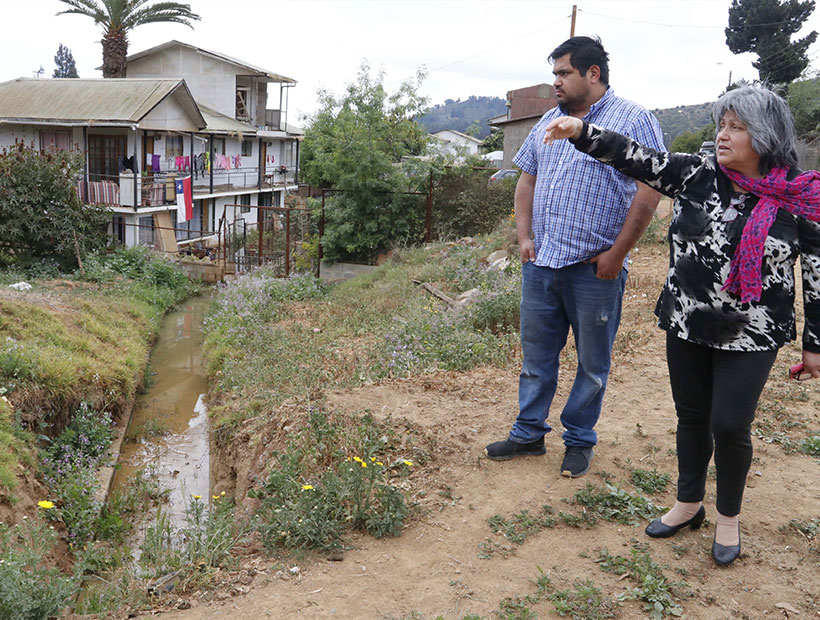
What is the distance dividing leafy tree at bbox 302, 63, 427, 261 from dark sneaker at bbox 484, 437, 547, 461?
A: 12.2m

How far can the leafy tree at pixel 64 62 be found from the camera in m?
67.4

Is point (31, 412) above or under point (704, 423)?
under

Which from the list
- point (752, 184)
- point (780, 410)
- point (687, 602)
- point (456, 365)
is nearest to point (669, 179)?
point (752, 184)

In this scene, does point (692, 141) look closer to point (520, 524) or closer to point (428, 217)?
point (428, 217)

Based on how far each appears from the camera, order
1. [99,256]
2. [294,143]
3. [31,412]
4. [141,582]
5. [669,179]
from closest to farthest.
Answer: [669,179], [141,582], [31,412], [99,256], [294,143]

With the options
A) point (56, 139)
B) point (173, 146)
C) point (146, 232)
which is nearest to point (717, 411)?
point (146, 232)

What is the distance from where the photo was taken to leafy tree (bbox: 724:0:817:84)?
3278cm

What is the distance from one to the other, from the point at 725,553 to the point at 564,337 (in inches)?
54.8

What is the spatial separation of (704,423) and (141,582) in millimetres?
2845

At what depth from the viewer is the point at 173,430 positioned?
9.21 m

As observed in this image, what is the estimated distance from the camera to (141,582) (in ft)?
11.9

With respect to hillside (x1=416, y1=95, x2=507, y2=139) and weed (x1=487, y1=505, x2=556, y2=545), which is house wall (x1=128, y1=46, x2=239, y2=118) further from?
hillside (x1=416, y1=95, x2=507, y2=139)

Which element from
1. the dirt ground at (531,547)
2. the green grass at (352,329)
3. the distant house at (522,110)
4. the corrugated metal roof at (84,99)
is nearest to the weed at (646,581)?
the dirt ground at (531,547)

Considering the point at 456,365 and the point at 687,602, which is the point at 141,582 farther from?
the point at 456,365
